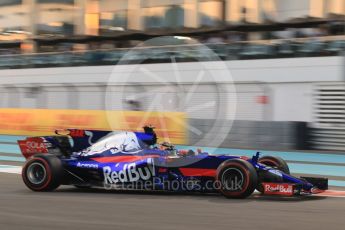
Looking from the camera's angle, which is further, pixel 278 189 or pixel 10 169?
pixel 10 169

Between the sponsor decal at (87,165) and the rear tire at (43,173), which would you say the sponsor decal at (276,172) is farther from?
the rear tire at (43,173)

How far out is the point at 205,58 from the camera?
671 inches

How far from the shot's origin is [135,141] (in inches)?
354

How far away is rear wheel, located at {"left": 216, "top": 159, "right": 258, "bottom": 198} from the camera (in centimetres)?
777

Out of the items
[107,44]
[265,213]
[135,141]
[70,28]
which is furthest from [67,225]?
[70,28]

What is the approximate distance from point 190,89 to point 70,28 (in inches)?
495

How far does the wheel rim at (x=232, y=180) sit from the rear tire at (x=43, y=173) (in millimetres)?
2535

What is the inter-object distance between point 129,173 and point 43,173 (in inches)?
54.7

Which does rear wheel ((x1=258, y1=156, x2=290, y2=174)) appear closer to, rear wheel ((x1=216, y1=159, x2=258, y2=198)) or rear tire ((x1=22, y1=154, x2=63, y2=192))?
rear wheel ((x1=216, y1=159, x2=258, y2=198))

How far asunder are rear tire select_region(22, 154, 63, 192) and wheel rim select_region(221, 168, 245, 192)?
253cm

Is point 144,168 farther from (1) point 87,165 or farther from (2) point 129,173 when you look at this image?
(1) point 87,165

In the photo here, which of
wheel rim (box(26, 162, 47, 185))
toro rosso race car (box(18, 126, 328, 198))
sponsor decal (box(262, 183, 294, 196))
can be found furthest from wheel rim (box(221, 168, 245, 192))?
wheel rim (box(26, 162, 47, 185))

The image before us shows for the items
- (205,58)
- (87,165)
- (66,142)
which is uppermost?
(205,58)

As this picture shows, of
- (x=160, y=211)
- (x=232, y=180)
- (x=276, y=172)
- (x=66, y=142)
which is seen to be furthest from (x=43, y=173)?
(x=276, y=172)
